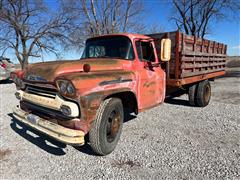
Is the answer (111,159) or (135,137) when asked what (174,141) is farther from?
(111,159)

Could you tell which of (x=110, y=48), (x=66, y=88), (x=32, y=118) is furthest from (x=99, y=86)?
(x=110, y=48)

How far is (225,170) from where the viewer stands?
314 cm

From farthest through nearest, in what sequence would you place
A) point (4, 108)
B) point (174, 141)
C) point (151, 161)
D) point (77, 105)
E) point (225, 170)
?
1. point (4, 108)
2. point (174, 141)
3. point (151, 161)
4. point (225, 170)
5. point (77, 105)

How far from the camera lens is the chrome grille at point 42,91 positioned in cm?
323

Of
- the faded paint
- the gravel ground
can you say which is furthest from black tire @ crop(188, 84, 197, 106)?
the faded paint

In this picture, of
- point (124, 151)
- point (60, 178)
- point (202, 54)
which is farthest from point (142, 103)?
point (202, 54)

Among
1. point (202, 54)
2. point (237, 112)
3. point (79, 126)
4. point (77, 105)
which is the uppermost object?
point (202, 54)

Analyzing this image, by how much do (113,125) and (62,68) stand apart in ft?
4.39

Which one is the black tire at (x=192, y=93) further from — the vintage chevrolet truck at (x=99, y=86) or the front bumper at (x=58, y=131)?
the front bumper at (x=58, y=131)

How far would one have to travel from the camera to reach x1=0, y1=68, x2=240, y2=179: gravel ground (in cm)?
311

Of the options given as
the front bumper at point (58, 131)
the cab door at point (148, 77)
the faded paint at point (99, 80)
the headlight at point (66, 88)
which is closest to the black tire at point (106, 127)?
the faded paint at point (99, 80)

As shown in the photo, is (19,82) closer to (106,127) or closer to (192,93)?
(106,127)

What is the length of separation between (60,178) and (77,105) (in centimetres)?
107

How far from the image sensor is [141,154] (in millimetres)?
3684
